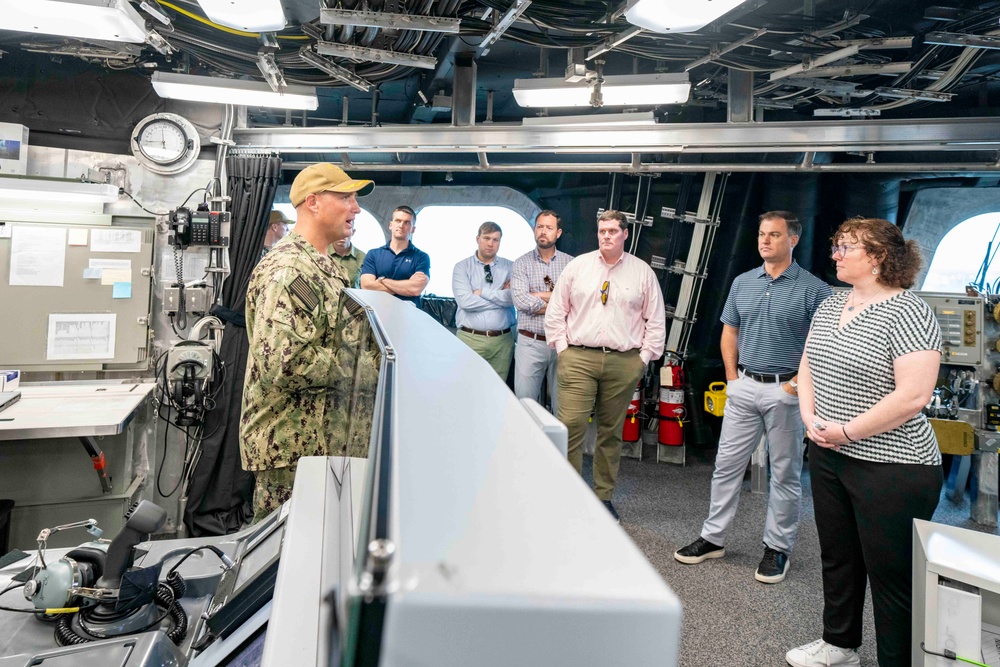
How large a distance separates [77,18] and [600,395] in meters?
3.01

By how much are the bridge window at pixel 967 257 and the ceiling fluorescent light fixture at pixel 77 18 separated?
19.4 feet

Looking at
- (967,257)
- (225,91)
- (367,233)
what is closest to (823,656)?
(225,91)

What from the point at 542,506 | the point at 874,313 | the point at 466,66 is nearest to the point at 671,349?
the point at 466,66

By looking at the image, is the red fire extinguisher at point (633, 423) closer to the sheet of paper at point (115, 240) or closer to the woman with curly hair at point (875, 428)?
the woman with curly hair at point (875, 428)

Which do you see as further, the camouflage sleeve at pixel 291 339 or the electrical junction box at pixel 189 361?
the electrical junction box at pixel 189 361

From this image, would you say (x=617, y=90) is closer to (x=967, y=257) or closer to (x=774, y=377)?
(x=774, y=377)

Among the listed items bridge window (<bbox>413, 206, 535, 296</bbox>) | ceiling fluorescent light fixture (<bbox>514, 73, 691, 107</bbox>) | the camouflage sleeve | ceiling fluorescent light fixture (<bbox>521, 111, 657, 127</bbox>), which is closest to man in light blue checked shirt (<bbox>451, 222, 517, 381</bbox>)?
ceiling fluorescent light fixture (<bbox>521, 111, 657, 127</bbox>)

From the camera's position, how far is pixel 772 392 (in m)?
2.96

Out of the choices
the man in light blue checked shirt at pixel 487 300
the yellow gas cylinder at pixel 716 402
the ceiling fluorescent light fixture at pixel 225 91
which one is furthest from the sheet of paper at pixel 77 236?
the yellow gas cylinder at pixel 716 402

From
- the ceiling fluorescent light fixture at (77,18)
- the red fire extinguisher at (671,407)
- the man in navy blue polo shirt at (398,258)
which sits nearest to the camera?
the ceiling fluorescent light fixture at (77,18)

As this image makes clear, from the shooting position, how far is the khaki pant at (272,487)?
187 cm

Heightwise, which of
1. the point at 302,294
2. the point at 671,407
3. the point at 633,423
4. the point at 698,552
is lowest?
the point at 698,552

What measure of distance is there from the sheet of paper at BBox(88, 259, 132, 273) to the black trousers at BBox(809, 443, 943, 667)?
3.62m

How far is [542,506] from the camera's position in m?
0.30
